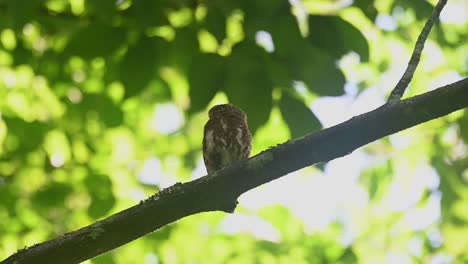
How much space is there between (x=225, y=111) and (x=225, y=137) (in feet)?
0.47

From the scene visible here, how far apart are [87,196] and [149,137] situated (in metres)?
2.07

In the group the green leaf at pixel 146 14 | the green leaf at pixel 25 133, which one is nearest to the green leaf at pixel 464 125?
the green leaf at pixel 146 14

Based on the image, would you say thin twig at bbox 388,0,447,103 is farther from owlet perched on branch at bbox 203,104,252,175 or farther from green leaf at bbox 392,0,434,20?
owlet perched on branch at bbox 203,104,252,175

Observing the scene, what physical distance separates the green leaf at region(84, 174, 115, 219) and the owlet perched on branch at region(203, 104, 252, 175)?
43.8 inches

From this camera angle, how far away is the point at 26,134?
15.3ft

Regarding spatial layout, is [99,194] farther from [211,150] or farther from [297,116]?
[297,116]

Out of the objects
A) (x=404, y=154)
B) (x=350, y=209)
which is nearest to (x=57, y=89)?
(x=404, y=154)

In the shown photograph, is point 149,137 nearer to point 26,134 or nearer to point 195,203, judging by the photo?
point 26,134

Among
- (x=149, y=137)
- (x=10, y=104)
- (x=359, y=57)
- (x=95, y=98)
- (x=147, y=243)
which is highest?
(x=149, y=137)

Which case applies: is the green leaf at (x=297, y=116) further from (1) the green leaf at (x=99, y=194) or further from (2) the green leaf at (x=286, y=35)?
(1) the green leaf at (x=99, y=194)

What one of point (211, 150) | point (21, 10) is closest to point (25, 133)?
point (21, 10)

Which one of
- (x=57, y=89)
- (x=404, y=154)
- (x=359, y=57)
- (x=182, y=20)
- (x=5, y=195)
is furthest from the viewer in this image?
(x=404, y=154)

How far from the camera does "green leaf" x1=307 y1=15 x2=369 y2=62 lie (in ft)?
9.70

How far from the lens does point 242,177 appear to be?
2273 millimetres
